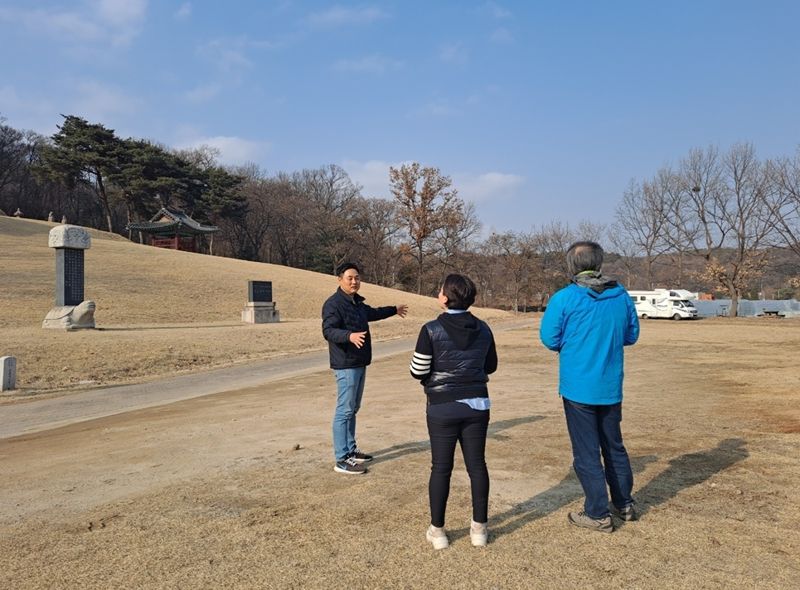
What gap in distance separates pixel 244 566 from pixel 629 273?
174 feet

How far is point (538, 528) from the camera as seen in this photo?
329cm

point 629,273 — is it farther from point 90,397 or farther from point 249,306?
point 90,397

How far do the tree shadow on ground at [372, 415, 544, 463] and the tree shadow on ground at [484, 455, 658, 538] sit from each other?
1.44 metres

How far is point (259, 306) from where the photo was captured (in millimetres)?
25688

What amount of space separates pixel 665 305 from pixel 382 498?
3642 cm

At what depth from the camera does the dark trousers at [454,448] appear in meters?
3.07

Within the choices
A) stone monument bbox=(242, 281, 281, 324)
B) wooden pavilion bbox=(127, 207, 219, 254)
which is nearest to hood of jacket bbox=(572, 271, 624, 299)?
stone monument bbox=(242, 281, 281, 324)

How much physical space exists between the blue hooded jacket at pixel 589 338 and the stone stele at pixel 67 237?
19.5 meters

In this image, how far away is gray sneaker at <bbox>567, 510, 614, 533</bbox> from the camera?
10.5 ft

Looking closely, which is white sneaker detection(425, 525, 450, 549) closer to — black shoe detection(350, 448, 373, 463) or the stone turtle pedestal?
black shoe detection(350, 448, 373, 463)

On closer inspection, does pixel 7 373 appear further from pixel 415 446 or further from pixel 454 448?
pixel 454 448

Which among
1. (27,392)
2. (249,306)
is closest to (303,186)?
(249,306)

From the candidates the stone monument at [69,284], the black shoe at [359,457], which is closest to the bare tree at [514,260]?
the stone monument at [69,284]

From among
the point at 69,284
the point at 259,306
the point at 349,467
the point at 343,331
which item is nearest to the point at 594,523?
the point at 349,467
